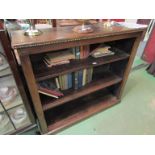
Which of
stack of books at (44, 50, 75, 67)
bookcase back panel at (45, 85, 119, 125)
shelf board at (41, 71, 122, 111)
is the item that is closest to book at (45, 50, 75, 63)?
stack of books at (44, 50, 75, 67)

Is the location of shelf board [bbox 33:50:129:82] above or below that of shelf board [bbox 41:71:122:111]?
A: above

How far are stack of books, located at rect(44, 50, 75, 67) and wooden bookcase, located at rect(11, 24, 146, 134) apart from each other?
0.14ft

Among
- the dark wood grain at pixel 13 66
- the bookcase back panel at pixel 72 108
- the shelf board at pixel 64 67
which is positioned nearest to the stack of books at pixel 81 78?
the shelf board at pixel 64 67

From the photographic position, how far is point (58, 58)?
1.01 metres

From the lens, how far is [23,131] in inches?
49.0

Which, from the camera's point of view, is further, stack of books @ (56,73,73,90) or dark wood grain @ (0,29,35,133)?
stack of books @ (56,73,73,90)

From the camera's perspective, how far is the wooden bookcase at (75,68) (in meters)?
0.77

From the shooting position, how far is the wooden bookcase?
2.53 ft

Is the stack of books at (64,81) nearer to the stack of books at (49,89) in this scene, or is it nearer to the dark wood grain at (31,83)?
the stack of books at (49,89)

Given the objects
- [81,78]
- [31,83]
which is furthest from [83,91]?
[31,83]

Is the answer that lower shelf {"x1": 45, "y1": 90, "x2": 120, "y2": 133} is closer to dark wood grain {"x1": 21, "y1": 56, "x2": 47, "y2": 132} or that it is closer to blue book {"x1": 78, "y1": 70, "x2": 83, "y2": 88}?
dark wood grain {"x1": 21, "y1": 56, "x2": 47, "y2": 132}

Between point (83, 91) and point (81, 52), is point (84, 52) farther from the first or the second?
point (83, 91)

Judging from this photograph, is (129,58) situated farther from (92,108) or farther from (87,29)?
(92,108)
